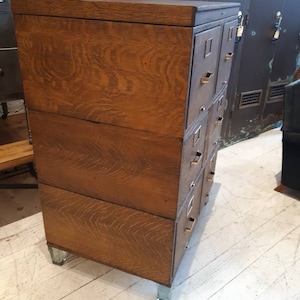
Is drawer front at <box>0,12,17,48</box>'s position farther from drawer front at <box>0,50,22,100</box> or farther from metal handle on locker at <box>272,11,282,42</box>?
metal handle on locker at <box>272,11,282,42</box>

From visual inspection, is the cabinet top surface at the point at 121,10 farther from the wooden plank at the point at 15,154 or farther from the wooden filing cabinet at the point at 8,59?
the wooden plank at the point at 15,154

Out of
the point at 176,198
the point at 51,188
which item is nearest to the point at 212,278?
the point at 176,198

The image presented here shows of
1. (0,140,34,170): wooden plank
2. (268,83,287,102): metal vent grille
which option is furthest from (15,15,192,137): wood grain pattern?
(268,83,287,102): metal vent grille

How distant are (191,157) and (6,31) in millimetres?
1012

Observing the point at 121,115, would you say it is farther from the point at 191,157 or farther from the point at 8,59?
the point at 8,59

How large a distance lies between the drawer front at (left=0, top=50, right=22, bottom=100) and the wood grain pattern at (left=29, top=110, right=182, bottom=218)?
0.51 meters

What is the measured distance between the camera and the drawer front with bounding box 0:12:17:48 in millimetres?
1354

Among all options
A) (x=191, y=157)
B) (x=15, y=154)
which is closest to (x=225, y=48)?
(x=191, y=157)

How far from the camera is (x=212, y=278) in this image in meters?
1.32

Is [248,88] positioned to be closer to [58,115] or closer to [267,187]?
[267,187]

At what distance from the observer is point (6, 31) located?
1.38m

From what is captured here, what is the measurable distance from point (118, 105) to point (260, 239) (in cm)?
108

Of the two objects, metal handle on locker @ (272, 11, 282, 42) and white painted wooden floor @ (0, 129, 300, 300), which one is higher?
metal handle on locker @ (272, 11, 282, 42)

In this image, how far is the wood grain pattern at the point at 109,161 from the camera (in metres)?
0.94
